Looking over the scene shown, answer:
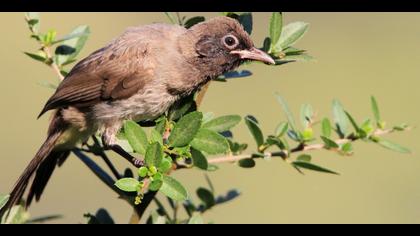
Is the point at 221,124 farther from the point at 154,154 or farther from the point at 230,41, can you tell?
the point at 230,41

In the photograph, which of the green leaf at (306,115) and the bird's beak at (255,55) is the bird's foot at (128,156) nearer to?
the bird's beak at (255,55)

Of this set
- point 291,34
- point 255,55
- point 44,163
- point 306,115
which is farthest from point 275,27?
point 44,163

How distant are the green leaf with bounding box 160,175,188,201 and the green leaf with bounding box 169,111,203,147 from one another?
0.54 feet

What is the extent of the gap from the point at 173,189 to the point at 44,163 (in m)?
1.76

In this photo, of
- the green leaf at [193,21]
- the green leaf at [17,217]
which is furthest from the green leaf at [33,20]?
the green leaf at [17,217]

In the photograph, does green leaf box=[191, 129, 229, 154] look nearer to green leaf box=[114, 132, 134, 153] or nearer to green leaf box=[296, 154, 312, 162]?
green leaf box=[296, 154, 312, 162]

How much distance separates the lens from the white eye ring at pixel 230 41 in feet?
13.7

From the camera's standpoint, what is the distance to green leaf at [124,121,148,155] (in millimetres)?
3092

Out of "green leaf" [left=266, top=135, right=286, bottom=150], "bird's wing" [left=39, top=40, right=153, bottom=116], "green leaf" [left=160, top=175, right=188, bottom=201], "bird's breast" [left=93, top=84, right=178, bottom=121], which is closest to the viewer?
"green leaf" [left=160, top=175, right=188, bottom=201]

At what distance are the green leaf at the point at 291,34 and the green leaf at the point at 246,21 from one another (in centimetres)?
28

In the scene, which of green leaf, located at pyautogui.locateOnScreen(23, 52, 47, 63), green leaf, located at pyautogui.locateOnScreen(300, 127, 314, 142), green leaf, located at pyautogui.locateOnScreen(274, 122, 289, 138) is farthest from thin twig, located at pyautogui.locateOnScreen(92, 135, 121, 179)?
green leaf, located at pyautogui.locateOnScreen(300, 127, 314, 142)

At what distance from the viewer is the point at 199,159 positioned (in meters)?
3.20

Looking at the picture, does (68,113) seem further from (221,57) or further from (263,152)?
(263,152)
